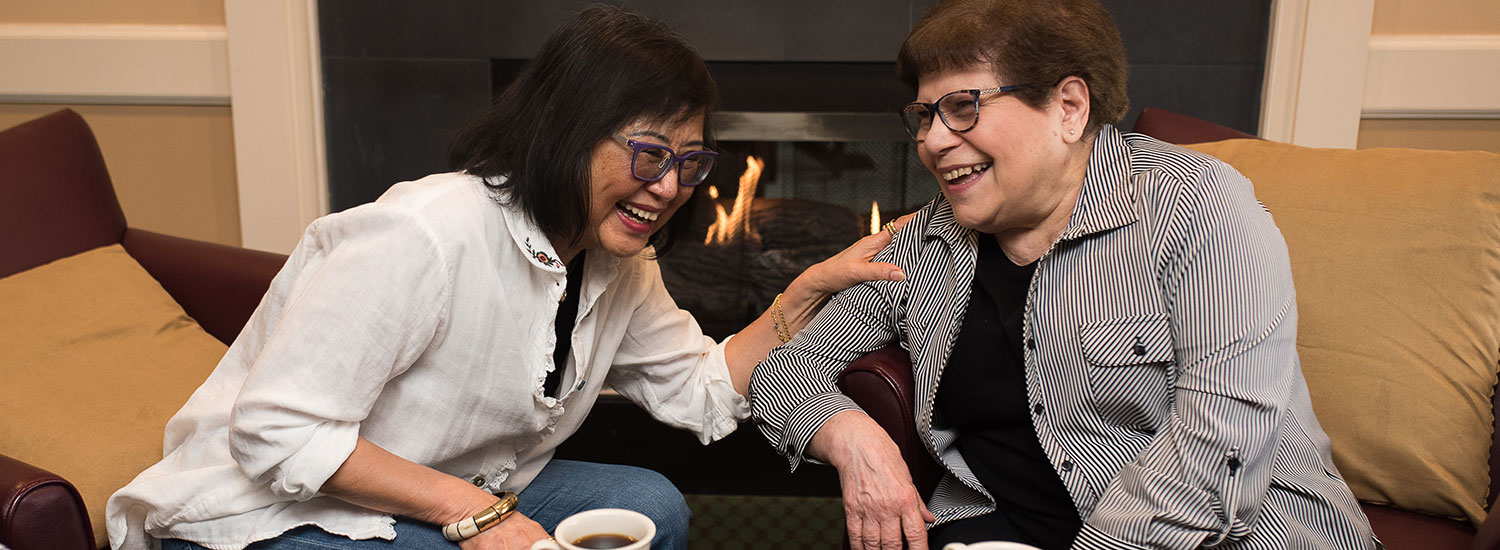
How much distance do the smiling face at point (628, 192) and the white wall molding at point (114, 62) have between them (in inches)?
64.5

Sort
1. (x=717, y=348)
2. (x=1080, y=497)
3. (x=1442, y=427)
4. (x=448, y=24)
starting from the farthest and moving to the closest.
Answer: (x=448, y=24), (x=717, y=348), (x=1442, y=427), (x=1080, y=497)

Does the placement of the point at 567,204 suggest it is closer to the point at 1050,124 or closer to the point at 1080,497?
the point at 1050,124

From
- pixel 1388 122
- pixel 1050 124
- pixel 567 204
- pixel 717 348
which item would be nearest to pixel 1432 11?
pixel 1388 122

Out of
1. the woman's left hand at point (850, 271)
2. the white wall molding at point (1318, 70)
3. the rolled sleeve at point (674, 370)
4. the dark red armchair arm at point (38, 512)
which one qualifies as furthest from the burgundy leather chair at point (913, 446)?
the white wall molding at point (1318, 70)

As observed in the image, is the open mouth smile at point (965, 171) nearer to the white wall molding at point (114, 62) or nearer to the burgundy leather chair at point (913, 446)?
the burgundy leather chair at point (913, 446)

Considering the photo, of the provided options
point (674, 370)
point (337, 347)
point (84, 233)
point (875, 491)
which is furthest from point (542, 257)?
point (84, 233)

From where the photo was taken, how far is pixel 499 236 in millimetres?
1168

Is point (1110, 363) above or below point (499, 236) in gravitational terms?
below

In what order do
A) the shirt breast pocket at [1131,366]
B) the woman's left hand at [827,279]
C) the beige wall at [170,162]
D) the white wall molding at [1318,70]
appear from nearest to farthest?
the shirt breast pocket at [1131,366]
the woman's left hand at [827,279]
the white wall molding at [1318,70]
the beige wall at [170,162]

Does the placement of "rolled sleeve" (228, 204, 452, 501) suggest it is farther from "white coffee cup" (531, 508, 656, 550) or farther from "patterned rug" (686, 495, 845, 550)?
"patterned rug" (686, 495, 845, 550)

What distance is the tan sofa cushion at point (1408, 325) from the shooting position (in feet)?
4.35

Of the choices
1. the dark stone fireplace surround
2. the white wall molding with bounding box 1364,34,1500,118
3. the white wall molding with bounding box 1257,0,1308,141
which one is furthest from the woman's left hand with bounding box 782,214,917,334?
the white wall molding with bounding box 1364,34,1500,118

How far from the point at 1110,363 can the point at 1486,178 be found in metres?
0.65

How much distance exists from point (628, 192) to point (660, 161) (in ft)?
0.17
